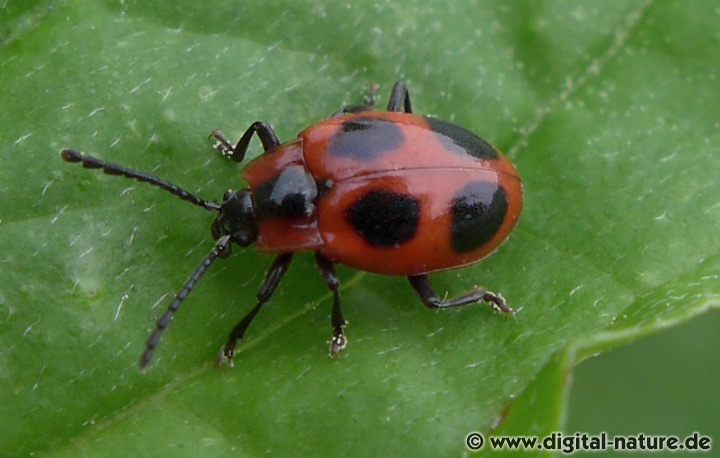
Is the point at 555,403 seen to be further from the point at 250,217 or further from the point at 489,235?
the point at 250,217


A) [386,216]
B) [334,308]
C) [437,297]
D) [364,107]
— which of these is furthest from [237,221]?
[437,297]

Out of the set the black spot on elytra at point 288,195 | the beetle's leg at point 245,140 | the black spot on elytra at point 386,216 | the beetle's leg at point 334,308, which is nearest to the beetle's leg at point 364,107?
the beetle's leg at point 245,140

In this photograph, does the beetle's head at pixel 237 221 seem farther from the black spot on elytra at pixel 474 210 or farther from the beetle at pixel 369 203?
the black spot on elytra at pixel 474 210

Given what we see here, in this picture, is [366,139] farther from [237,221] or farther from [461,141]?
[237,221]

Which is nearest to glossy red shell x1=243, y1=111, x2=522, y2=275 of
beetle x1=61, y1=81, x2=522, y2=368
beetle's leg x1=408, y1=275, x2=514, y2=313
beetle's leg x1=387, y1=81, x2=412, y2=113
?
beetle x1=61, y1=81, x2=522, y2=368

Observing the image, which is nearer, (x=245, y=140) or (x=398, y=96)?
(x=245, y=140)

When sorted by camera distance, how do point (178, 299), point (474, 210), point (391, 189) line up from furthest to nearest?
point (474, 210), point (391, 189), point (178, 299)
